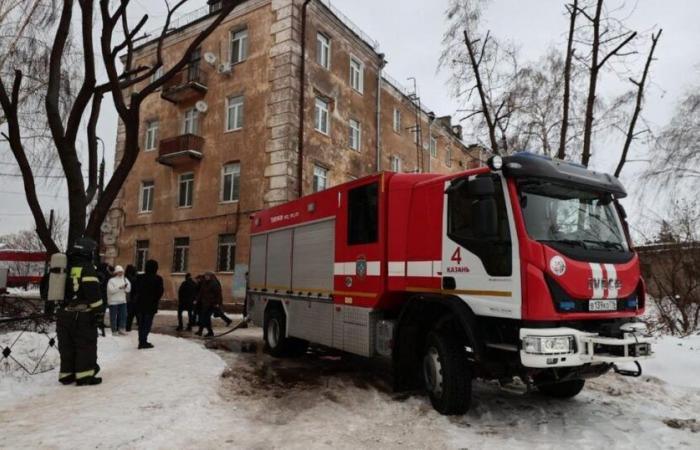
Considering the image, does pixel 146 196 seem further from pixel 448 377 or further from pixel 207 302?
pixel 448 377

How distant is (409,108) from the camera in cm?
3039

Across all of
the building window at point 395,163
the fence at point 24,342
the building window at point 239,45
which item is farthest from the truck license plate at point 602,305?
the building window at point 395,163

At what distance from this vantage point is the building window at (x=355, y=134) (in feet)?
80.8

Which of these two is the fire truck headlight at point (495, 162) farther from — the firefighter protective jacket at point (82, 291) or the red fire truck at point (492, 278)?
the firefighter protective jacket at point (82, 291)

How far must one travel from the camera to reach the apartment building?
2075cm

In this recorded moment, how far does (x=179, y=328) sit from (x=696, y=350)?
1253 cm

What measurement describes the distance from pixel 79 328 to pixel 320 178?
1590cm

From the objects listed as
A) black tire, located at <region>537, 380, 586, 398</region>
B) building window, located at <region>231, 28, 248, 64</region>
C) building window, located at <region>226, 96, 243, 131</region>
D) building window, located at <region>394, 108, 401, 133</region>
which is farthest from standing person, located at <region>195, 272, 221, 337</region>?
building window, located at <region>394, 108, 401, 133</region>

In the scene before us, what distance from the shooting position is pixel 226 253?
21.4 metres

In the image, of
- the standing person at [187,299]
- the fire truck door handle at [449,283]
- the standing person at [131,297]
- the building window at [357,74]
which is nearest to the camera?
the fire truck door handle at [449,283]

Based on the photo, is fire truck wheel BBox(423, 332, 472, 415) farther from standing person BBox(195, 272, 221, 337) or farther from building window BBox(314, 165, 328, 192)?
building window BBox(314, 165, 328, 192)

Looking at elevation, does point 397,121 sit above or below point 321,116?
above

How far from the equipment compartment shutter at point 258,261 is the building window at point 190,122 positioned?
13833 millimetres

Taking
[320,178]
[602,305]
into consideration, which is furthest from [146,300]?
[320,178]
